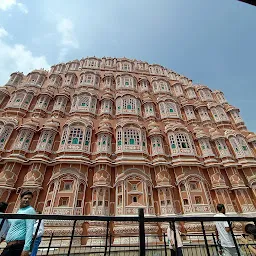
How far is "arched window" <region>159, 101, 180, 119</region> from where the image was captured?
17781 mm

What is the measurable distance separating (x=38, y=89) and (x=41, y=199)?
12.5m

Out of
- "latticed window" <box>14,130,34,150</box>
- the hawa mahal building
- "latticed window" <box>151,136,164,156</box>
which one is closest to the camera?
the hawa mahal building

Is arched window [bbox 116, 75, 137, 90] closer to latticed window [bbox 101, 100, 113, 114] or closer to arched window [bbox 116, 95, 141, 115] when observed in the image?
arched window [bbox 116, 95, 141, 115]

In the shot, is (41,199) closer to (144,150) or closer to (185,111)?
(144,150)

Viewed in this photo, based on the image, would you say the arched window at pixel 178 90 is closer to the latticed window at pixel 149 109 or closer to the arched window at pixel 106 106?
the latticed window at pixel 149 109

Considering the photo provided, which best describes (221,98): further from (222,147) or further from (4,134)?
(4,134)

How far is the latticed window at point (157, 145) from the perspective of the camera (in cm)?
1405

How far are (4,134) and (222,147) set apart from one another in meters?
19.6

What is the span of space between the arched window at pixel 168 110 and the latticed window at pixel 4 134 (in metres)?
14.6

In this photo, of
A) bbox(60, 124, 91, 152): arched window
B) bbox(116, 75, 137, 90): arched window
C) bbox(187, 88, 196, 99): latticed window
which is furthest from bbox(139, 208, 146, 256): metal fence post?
bbox(187, 88, 196, 99): latticed window

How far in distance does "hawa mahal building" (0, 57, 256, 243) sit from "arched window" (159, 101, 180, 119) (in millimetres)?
122

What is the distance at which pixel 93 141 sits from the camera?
572 inches

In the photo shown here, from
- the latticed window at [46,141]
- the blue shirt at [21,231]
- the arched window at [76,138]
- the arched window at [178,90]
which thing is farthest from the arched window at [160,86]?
the blue shirt at [21,231]

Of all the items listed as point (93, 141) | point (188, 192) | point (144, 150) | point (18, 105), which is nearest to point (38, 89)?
point (18, 105)
